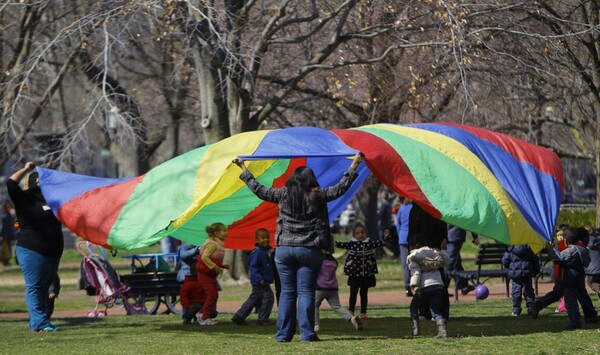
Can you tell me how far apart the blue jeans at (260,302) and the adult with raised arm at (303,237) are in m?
2.82

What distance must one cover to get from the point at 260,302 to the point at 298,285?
319cm

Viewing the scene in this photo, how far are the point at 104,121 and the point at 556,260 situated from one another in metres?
10.8

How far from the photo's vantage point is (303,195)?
11305mm

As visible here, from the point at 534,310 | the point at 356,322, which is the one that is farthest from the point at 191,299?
the point at 534,310

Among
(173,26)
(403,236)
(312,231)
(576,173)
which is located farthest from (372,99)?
(576,173)

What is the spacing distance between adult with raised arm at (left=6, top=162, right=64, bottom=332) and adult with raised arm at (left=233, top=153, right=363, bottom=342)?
3118 mm

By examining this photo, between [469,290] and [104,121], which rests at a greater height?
[104,121]

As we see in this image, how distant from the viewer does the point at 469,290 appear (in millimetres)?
19422

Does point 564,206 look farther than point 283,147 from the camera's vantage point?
Yes

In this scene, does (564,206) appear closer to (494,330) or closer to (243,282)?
(243,282)

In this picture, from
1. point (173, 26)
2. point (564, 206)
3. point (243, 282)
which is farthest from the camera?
point (564, 206)

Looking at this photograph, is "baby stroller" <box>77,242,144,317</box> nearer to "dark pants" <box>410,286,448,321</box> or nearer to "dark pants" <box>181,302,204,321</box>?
"dark pants" <box>181,302,204,321</box>

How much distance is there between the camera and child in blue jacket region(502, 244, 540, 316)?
47.4 ft

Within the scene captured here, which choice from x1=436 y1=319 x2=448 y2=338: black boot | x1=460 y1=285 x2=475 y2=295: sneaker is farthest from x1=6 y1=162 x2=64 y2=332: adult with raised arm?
x1=460 y1=285 x2=475 y2=295: sneaker
